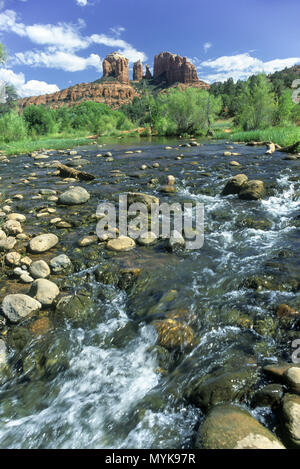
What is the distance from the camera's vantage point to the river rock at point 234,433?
2158mm

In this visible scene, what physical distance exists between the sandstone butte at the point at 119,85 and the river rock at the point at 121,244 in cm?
16831

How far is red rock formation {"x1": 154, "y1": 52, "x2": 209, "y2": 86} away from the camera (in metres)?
183

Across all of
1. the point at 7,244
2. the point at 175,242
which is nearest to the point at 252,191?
the point at 175,242

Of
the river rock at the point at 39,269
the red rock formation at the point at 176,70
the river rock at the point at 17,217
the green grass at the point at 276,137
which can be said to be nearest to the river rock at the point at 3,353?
the river rock at the point at 39,269

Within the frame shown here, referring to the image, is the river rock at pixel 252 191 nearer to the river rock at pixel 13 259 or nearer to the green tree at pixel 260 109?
the river rock at pixel 13 259

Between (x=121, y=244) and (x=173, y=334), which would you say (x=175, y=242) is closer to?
(x=121, y=244)

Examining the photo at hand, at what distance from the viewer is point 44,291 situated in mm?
4492

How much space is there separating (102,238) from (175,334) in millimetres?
3457

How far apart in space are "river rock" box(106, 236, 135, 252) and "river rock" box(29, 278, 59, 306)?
5.78 feet

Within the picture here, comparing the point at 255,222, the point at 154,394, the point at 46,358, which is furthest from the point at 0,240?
the point at 255,222

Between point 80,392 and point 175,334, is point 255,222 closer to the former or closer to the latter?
point 175,334

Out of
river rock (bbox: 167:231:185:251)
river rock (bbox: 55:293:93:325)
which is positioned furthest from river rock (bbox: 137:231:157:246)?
river rock (bbox: 55:293:93:325)

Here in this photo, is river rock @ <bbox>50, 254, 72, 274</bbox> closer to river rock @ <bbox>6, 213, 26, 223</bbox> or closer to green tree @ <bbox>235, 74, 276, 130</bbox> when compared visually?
river rock @ <bbox>6, 213, 26, 223</bbox>

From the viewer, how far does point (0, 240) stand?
607 cm
